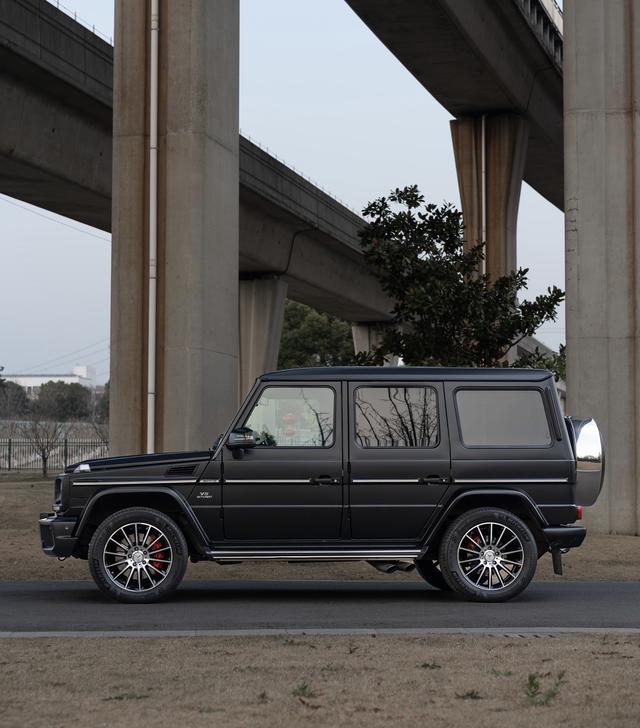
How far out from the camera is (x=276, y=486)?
36.3 ft

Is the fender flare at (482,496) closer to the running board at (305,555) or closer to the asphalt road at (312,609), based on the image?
the running board at (305,555)

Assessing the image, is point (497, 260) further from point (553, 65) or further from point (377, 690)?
point (377, 690)

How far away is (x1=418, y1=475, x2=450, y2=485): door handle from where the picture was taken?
11.1 metres

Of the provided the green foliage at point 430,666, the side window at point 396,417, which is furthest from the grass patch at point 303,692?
the side window at point 396,417

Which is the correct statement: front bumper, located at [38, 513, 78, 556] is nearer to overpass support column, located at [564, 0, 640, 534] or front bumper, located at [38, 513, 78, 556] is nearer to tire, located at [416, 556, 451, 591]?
tire, located at [416, 556, 451, 591]

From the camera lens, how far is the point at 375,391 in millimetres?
11266

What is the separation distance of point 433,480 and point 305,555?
127 centimetres

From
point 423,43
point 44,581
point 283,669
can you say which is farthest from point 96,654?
point 423,43

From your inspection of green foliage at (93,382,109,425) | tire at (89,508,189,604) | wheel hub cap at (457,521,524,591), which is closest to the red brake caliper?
tire at (89,508,189,604)

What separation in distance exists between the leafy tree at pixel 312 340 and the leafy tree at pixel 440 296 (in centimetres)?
6560

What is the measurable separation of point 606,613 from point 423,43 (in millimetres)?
29535

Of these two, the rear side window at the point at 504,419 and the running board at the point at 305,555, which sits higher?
the rear side window at the point at 504,419

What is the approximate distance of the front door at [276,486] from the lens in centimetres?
1104

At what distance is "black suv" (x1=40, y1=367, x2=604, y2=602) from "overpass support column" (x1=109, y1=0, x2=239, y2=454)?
7912 millimetres
